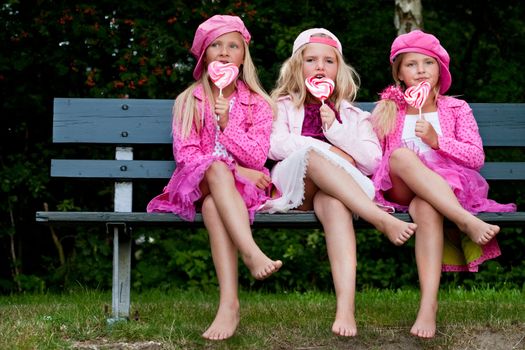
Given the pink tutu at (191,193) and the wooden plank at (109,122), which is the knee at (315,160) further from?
the wooden plank at (109,122)

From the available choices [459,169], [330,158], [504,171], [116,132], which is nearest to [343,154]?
[330,158]

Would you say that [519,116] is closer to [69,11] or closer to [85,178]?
[85,178]

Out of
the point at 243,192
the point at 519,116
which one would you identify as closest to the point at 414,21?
the point at 519,116

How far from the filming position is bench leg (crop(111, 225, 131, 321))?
4.09 metres

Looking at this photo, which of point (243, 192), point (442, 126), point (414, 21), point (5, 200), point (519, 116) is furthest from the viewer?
point (5, 200)

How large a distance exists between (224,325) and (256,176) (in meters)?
0.77

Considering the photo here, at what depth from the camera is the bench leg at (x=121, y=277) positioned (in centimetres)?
409

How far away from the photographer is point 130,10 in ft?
23.0

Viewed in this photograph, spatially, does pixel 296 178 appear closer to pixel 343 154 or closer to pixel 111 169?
pixel 343 154

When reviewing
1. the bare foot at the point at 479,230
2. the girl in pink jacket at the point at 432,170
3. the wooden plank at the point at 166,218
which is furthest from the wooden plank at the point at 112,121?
the bare foot at the point at 479,230

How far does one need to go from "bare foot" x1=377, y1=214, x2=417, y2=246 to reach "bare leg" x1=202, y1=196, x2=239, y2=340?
627mm

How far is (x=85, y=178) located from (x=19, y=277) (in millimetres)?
2828

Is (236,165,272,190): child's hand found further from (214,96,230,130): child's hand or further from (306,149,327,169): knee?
(306,149,327,169): knee

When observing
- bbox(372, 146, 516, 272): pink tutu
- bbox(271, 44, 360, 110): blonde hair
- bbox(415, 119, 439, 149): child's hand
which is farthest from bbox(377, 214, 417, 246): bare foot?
bbox(271, 44, 360, 110): blonde hair
